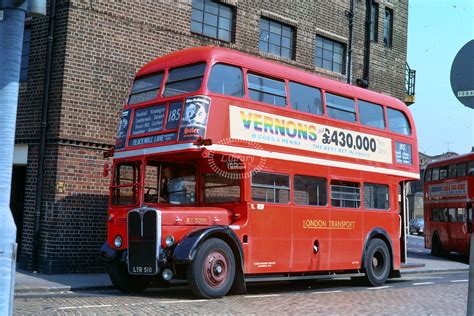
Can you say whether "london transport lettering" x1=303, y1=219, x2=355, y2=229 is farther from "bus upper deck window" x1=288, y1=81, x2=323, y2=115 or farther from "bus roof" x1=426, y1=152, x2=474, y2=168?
"bus roof" x1=426, y1=152, x2=474, y2=168

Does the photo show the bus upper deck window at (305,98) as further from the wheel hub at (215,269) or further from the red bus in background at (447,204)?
the red bus in background at (447,204)

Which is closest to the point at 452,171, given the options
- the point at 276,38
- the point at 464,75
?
the point at 276,38

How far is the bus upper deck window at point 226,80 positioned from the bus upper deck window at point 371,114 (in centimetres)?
405

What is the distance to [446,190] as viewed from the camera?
25.9 m

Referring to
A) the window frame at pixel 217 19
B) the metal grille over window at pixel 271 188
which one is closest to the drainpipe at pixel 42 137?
the window frame at pixel 217 19

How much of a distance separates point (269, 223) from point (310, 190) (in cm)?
154

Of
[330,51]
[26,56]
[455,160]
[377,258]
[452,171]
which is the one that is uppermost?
[330,51]

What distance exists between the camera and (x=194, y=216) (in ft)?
35.6

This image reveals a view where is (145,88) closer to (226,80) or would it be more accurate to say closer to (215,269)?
(226,80)

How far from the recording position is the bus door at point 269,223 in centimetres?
1141

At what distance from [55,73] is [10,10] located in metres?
11.0

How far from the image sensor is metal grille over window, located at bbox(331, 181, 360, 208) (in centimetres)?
1337

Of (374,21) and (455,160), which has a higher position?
(374,21)

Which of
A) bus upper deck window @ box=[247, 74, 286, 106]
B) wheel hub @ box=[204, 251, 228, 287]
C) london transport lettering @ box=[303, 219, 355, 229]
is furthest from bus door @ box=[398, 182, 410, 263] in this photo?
wheel hub @ box=[204, 251, 228, 287]
